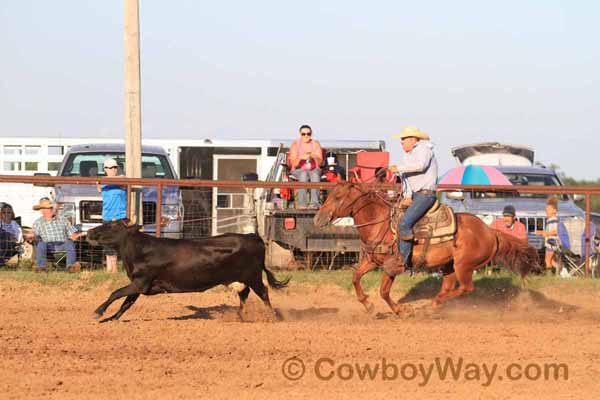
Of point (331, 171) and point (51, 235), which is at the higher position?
point (331, 171)

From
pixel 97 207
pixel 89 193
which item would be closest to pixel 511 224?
pixel 97 207

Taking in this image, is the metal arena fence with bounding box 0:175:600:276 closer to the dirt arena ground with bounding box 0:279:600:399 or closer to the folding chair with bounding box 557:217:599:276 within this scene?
the folding chair with bounding box 557:217:599:276

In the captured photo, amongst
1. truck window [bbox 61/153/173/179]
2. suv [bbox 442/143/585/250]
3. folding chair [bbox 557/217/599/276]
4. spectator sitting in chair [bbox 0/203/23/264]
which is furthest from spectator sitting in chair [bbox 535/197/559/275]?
spectator sitting in chair [bbox 0/203/23/264]

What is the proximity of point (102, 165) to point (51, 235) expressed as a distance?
2.65 meters

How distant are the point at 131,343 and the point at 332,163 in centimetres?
723

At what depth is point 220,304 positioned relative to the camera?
521 inches

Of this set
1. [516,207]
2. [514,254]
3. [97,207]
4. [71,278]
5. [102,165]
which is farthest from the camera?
[102,165]

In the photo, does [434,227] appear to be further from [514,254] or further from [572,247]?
[572,247]

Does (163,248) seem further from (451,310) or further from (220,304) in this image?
(451,310)

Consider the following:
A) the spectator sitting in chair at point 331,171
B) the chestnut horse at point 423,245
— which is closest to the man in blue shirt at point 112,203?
the spectator sitting in chair at point 331,171

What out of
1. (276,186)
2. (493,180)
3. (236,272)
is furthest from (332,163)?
(236,272)

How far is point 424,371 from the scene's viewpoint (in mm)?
8180

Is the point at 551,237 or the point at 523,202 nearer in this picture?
the point at 551,237

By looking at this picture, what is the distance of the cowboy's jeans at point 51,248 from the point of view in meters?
14.2
